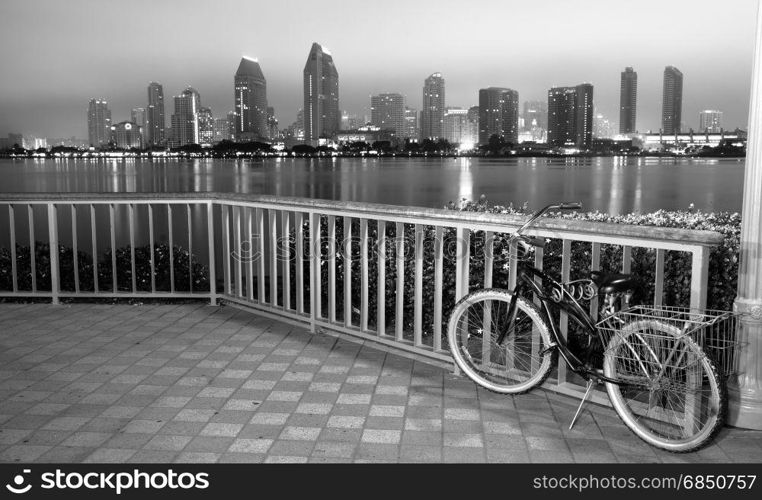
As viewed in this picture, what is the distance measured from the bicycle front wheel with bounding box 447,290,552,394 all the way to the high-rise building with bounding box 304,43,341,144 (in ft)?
474

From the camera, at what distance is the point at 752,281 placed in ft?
12.5

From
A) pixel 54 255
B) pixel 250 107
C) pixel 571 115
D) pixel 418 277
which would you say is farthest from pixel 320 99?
pixel 418 277

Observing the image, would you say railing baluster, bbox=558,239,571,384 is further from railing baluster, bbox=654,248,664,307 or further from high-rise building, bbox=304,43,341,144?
high-rise building, bbox=304,43,341,144

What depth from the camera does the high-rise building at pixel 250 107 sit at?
497 feet

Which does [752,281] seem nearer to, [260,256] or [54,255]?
[260,256]

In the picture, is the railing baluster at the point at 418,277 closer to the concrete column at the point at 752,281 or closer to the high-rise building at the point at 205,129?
the concrete column at the point at 752,281

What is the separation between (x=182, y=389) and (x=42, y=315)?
9.54ft

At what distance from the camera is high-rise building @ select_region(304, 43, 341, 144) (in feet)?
487

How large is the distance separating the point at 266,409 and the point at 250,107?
155 meters

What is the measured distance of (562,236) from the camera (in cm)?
427

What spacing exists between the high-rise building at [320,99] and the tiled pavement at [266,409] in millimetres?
143543

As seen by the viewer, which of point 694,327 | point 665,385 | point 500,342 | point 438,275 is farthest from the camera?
point 438,275

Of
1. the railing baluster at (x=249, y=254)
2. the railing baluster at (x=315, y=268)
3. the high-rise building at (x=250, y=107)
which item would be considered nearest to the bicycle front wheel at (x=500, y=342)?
the railing baluster at (x=315, y=268)

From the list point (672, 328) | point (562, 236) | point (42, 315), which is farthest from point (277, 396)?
point (42, 315)
